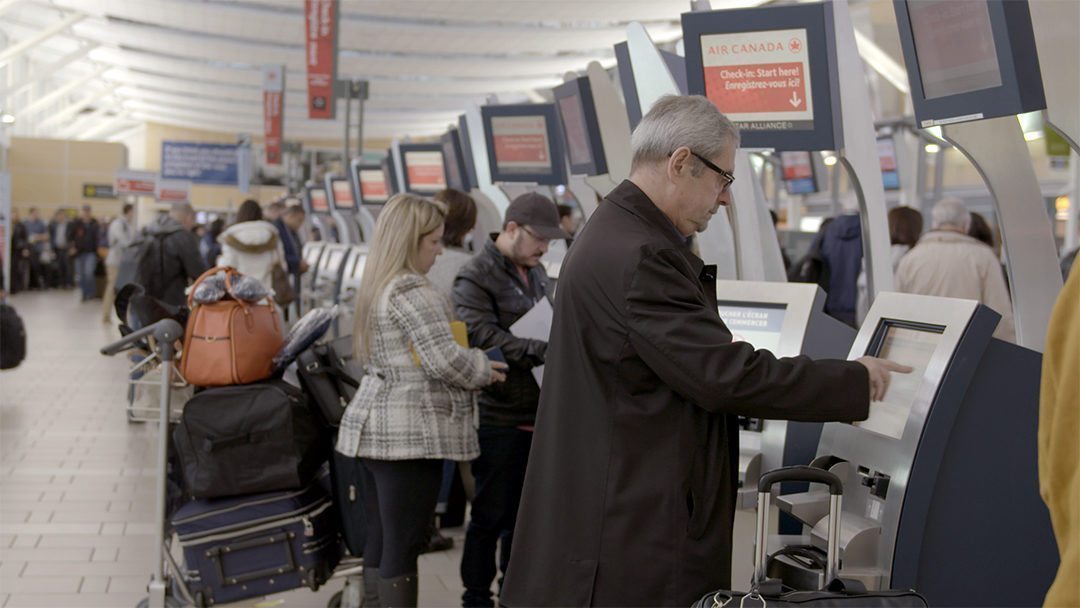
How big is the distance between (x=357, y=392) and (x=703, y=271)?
174cm

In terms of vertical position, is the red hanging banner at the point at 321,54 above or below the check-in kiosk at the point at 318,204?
above

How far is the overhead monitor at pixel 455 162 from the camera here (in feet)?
26.7

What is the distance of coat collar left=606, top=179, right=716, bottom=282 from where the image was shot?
2.16 m

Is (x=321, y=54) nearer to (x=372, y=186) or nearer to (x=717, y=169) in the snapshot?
(x=372, y=186)

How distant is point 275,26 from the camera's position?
26.4 m

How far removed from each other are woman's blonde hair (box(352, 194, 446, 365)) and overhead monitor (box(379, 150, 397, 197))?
20.8 feet

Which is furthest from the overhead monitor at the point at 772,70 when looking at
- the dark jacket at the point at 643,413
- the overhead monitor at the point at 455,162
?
the overhead monitor at the point at 455,162

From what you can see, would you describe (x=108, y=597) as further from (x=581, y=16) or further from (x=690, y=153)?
(x=581, y=16)

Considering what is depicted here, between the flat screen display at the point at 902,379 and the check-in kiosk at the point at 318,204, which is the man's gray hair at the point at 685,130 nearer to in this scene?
the flat screen display at the point at 902,379

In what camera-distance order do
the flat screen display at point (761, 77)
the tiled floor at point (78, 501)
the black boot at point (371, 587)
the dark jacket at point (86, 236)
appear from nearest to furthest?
1. the flat screen display at point (761, 77)
2. the black boot at point (371, 587)
3. the tiled floor at point (78, 501)
4. the dark jacket at point (86, 236)

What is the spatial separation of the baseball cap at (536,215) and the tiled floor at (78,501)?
4.82 feet

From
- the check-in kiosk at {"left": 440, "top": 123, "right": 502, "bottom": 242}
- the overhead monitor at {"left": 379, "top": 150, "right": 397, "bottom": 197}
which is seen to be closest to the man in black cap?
the check-in kiosk at {"left": 440, "top": 123, "right": 502, "bottom": 242}

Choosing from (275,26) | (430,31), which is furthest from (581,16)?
(275,26)

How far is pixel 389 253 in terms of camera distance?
141 inches
